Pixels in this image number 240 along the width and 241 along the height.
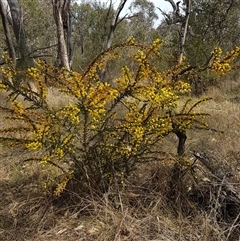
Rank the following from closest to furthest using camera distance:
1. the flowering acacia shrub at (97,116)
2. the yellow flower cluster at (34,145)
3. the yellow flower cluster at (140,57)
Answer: the yellow flower cluster at (34,145), the flowering acacia shrub at (97,116), the yellow flower cluster at (140,57)

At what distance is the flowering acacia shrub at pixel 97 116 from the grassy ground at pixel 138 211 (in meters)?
0.17

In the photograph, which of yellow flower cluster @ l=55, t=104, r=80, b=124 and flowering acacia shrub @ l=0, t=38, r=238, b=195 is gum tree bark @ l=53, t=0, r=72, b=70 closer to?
flowering acacia shrub @ l=0, t=38, r=238, b=195

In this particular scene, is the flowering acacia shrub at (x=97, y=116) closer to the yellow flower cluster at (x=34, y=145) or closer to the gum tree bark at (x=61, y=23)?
the yellow flower cluster at (x=34, y=145)

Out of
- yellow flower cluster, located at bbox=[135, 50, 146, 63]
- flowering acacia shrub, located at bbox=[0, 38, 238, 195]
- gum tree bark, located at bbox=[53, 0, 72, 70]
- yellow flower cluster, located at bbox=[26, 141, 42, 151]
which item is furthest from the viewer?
gum tree bark, located at bbox=[53, 0, 72, 70]

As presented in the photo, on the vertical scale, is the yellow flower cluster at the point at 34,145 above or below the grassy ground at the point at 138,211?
above

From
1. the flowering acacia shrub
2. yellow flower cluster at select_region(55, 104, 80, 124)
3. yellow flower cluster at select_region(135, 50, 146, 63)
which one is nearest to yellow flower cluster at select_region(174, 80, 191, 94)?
the flowering acacia shrub

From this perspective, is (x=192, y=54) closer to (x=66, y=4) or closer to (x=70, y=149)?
(x=66, y=4)

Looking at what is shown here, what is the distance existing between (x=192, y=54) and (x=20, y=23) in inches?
157

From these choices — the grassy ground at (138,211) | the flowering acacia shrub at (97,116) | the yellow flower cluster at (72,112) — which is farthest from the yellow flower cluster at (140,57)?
the grassy ground at (138,211)

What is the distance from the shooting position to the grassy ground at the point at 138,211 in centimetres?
211

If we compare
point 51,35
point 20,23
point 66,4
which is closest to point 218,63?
point 66,4

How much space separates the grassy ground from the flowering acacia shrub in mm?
170

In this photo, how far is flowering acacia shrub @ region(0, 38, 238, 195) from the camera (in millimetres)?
2062

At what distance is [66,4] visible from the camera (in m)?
6.71
